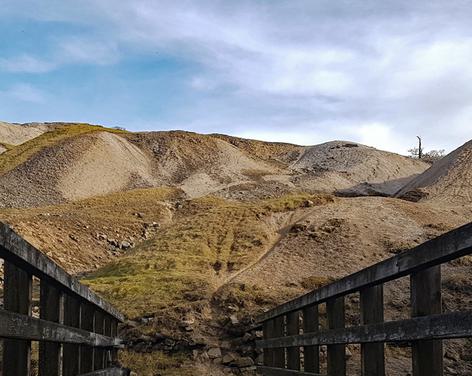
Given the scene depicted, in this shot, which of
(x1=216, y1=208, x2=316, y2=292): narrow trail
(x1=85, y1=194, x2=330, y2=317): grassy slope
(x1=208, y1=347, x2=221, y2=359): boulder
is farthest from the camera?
(x1=216, y1=208, x2=316, y2=292): narrow trail

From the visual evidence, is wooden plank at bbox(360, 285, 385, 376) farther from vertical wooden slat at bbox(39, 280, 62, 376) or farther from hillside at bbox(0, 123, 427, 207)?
hillside at bbox(0, 123, 427, 207)

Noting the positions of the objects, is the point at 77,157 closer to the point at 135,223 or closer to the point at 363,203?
the point at 135,223

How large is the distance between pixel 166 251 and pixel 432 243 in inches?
1050

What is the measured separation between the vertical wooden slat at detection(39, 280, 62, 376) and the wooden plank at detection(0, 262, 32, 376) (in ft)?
3.10

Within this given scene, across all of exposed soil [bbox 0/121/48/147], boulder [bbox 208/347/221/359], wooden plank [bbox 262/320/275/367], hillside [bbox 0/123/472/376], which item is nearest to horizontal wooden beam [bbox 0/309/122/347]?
wooden plank [bbox 262/320/275/367]

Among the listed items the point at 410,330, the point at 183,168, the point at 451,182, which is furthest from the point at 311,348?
the point at 183,168

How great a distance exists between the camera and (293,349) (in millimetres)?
9594

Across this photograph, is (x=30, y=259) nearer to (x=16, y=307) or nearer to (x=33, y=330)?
(x=16, y=307)

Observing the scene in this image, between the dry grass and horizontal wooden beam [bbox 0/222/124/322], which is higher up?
horizontal wooden beam [bbox 0/222/124/322]

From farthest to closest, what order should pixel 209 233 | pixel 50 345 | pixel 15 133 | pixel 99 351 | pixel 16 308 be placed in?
pixel 15 133 < pixel 209 233 < pixel 99 351 < pixel 50 345 < pixel 16 308

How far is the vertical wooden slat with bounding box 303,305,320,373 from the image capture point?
25.8ft

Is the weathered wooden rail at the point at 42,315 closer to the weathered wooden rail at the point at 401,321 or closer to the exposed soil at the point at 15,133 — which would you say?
the weathered wooden rail at the point at 401,321

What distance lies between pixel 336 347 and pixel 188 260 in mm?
21887

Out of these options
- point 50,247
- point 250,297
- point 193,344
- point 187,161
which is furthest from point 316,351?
point 187,161
